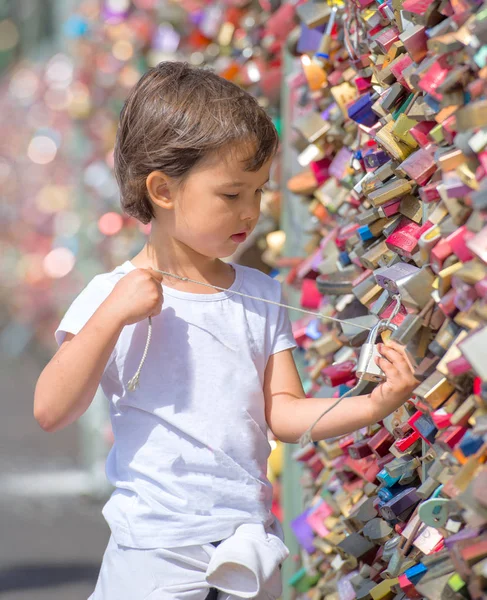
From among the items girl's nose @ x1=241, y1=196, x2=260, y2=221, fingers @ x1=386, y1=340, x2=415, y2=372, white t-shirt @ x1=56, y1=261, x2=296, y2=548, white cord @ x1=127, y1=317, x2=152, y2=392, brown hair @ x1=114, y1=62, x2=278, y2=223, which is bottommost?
white t-shirt @ x1=56, y1=261, x2=296, y2=548

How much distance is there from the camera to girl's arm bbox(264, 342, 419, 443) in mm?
1601

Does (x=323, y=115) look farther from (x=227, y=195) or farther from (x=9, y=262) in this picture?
(x=9, y=262)

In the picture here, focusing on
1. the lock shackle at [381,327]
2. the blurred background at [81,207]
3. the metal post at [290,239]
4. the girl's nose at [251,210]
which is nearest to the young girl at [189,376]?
the girl's nose at [251,210]

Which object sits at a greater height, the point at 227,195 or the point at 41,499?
the point at 227,195

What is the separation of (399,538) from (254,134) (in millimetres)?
788

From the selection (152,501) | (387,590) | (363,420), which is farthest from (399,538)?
(152,501)

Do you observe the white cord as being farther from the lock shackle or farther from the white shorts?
the lock shackle

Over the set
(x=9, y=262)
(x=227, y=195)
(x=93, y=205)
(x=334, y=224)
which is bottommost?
(x=9, y=262)

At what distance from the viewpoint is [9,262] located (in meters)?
9.28

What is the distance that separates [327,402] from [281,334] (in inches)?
8.0

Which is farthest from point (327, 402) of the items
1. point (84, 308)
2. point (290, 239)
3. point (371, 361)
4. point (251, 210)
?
point (290, 239)

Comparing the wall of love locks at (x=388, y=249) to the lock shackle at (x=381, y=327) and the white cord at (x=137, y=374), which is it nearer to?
the lock shackle at (x=381, y=327)

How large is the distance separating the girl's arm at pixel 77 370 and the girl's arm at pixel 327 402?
342 mm

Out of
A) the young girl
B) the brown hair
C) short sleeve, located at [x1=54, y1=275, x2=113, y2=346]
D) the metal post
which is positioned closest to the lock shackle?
the young girl
